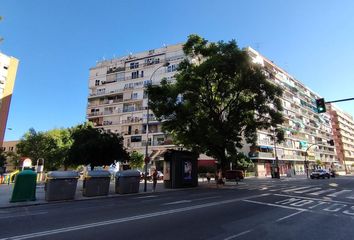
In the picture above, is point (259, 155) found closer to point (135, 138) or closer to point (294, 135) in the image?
point (135, 138)

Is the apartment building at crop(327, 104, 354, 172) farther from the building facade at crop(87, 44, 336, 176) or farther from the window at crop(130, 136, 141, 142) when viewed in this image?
the window at crop(130, 136, 141, 142)

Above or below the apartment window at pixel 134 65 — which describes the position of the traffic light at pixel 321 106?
below

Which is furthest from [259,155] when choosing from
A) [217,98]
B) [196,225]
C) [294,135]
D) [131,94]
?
[196,225]

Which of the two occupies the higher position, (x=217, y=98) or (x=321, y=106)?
(x=217, y=98)

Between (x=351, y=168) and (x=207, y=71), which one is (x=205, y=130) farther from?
(x=351, y=168)

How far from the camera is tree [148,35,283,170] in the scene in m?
27.2

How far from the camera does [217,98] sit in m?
30.9

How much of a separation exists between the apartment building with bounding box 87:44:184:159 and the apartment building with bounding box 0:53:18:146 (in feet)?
62.0

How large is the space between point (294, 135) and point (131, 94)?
48457mm

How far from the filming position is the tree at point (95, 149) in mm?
22219

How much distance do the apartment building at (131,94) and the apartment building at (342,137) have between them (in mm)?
91483

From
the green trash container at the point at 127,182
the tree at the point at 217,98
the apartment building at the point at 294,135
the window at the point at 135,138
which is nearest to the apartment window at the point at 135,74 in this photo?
the window at the point at 135,138

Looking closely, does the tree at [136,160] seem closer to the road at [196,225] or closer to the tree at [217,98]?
the tree at [217,98]

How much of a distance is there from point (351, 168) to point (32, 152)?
13154 centimetres
